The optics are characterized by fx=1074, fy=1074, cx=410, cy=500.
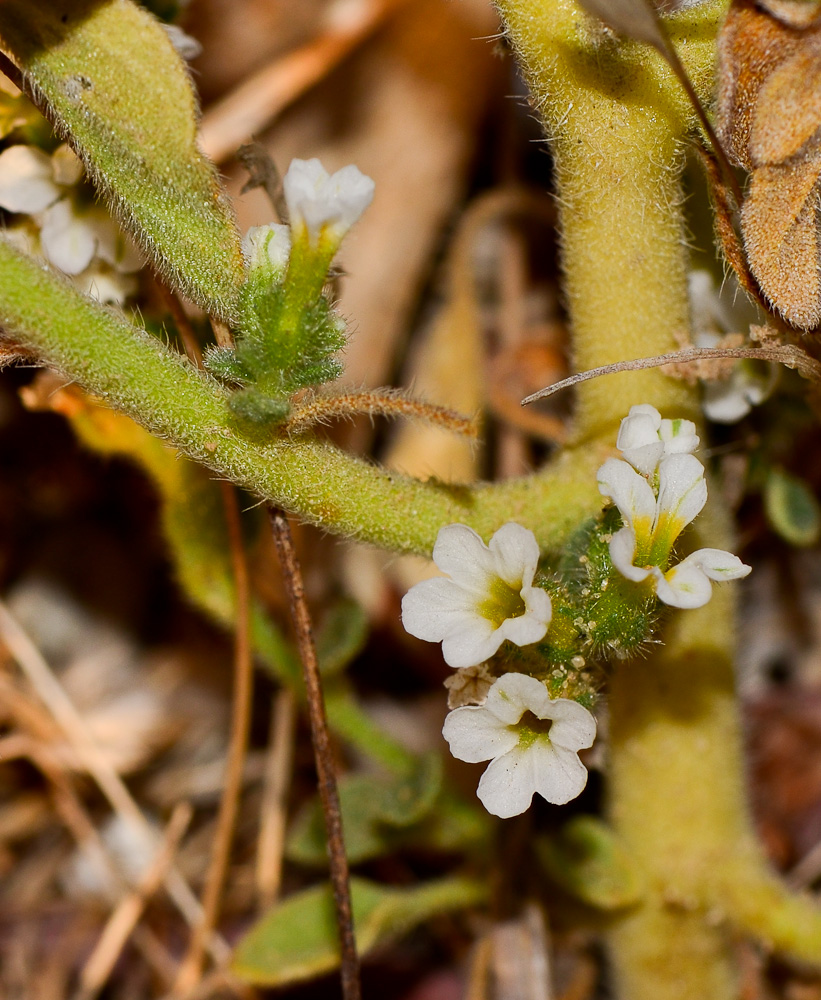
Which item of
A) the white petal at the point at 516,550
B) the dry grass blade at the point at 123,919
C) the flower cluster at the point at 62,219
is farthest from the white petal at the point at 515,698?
the dry grass blade at the point at 123,919

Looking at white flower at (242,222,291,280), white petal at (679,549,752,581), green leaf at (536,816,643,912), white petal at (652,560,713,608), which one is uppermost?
white flower at (242,222,291,280)

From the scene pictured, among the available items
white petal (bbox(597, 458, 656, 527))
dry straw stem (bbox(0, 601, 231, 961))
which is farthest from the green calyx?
dry straw stem (bbox(0, 601, 231, 961))

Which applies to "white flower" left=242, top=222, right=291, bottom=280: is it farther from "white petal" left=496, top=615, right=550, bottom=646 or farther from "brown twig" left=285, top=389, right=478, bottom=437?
"white petal" left=496, top=615, right=550, bottom=646

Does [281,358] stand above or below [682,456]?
above

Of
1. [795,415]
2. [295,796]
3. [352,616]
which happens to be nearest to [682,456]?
[795,415]

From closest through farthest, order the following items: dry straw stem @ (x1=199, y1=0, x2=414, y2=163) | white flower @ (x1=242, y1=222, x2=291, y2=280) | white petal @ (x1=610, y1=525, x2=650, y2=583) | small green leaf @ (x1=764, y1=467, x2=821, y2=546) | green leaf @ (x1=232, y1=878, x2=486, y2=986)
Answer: white petal @ (x1=610, y1=525, x2=650, y2=583), white flower @ (x1=242, y1=222, x2=291, y2=280), green leaf @ (x1=232, y1=878, x2=486, y2=986), small green leaf @ (x1=764, y1=467, x2=821, y2=546), dry straw stem @ (x1=199, y1=0, x2=414, y2=163)

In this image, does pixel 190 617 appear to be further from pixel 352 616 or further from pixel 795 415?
pixel 795 415

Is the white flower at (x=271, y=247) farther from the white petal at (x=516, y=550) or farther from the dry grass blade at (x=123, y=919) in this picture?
the dry grass blade at (x=123, y=919)

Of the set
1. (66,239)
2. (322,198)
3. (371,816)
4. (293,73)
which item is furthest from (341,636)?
(293,73)
